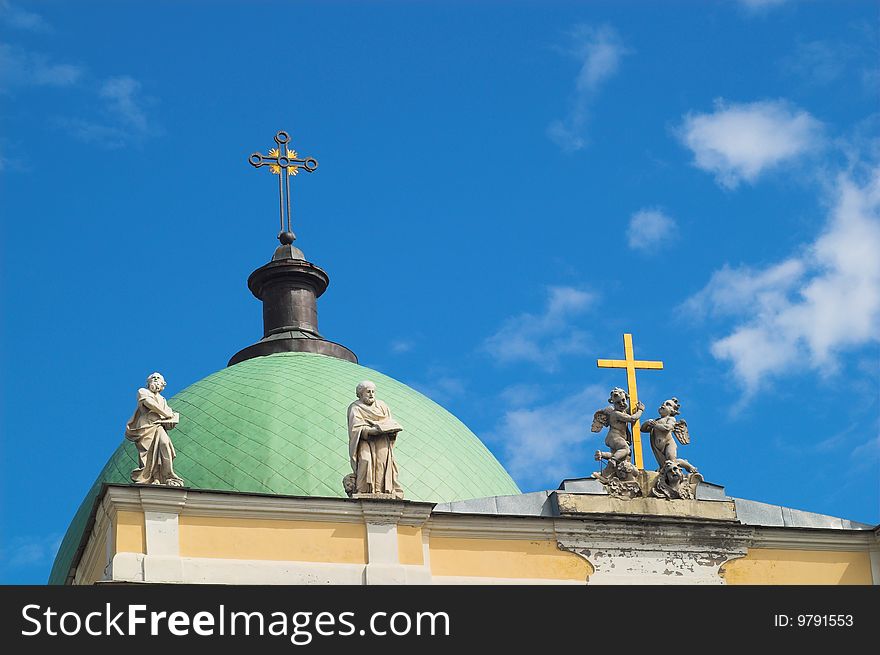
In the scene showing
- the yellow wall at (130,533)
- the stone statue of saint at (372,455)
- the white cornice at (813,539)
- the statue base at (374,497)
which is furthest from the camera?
the white cornice at (813,539)

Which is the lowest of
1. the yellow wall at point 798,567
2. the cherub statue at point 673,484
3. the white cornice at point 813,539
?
the yellow wall at point 798,567

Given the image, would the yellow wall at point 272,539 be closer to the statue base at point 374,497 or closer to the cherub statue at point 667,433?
the statue base at point 374,497

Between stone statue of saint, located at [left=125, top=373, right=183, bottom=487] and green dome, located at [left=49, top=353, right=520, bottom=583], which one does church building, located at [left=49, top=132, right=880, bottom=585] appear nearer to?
stone statue of saint, located at [left=125, top=373, right=183, bottom=487]

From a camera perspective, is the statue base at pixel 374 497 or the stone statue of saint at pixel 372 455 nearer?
the statue base at pixel 374 497

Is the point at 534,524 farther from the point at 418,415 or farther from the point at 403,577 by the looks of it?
the point at 418,415

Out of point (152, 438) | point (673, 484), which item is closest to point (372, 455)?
point (152, 438)

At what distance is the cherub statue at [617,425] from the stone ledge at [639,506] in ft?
1.73

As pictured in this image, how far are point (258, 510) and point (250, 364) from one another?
936 centimetres

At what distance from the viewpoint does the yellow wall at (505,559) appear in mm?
26828

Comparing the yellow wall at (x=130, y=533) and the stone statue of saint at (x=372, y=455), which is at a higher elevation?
the stone statue of saint at (x=372, y=455)

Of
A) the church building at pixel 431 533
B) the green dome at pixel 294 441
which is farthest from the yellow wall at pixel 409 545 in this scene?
the green dome at pixel 294 441

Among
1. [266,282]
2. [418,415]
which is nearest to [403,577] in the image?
[418,415]

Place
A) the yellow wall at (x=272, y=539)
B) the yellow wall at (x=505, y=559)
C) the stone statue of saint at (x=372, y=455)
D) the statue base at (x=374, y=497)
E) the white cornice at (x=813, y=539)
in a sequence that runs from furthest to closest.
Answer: the white cornice at (x=813, y=539) → the yellow wall at (x=505, y=559) → the stone statue of saint at (x=372, y=455) → the statue base at (x=374, y=497) → the yellow wall at (x=272, y=539)

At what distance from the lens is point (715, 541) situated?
27.6 meters
